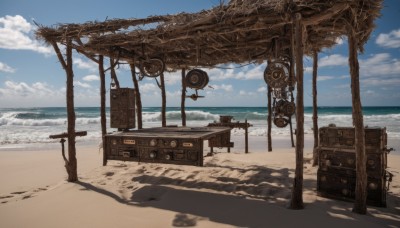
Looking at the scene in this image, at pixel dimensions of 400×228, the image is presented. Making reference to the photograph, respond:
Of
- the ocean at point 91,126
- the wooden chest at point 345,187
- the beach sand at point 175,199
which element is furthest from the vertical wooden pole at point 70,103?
the ocean at point 91,126

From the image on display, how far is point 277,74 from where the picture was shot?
724 cm

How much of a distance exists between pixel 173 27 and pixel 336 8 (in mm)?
3448

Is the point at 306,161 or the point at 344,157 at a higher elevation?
the point at 344,157

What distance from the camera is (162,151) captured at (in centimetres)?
591

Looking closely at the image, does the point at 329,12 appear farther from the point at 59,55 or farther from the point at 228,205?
the point at 59,55

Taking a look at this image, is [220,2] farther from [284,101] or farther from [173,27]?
[284,101]

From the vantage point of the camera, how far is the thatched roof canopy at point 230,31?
505cm

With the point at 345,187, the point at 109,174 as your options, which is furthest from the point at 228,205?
the point at 109,174

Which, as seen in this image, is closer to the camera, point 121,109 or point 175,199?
point 175,199

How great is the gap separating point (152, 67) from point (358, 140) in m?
6.12

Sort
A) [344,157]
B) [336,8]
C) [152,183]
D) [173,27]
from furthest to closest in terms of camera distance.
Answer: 1. [152,183]
2. [173,27]
3. [344,157]
4. [336,8]

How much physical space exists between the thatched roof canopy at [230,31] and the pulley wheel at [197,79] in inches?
20.5

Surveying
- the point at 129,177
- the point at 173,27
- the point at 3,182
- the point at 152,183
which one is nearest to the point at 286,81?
the point at 173,27

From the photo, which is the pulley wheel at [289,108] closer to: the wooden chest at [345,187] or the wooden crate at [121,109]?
the wooden chest at [345,187]
